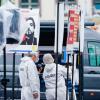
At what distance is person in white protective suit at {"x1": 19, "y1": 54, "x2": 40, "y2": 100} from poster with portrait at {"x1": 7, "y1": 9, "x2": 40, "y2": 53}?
3.62 ft

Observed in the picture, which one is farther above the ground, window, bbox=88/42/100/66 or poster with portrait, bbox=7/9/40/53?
poster with portrait, bbox=7/9/40/53

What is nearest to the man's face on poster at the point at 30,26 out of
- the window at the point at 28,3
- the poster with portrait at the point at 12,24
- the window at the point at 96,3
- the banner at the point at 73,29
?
the poster with portrait at the point at 12,24

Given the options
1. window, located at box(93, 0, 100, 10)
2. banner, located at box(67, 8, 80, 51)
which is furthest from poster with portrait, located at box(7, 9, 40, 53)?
window, located at box(93, 0, 100, 10)

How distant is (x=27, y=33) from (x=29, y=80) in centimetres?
129

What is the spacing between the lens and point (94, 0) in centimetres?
3388

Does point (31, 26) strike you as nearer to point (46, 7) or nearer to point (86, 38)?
point (86, 38)

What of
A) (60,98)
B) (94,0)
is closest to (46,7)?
(94,0)

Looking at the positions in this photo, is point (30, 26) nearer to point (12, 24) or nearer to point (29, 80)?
point (12, 24)

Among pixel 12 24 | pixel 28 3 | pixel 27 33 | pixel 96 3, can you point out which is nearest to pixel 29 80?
pixel 27 33

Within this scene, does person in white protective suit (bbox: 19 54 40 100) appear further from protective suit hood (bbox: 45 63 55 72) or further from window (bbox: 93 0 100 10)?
window (bbox: 93 0 100 10)

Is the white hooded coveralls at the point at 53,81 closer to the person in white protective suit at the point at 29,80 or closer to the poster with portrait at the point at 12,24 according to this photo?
the person in white protective suit at the point at 29,80

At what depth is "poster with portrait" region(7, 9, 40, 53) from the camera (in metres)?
8.73

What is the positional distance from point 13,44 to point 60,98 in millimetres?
1759

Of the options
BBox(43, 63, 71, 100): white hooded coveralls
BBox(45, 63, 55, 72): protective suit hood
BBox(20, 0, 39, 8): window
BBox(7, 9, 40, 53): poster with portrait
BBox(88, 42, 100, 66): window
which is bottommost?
BBox(43, 63, 71, 100): white hooded coveralls
